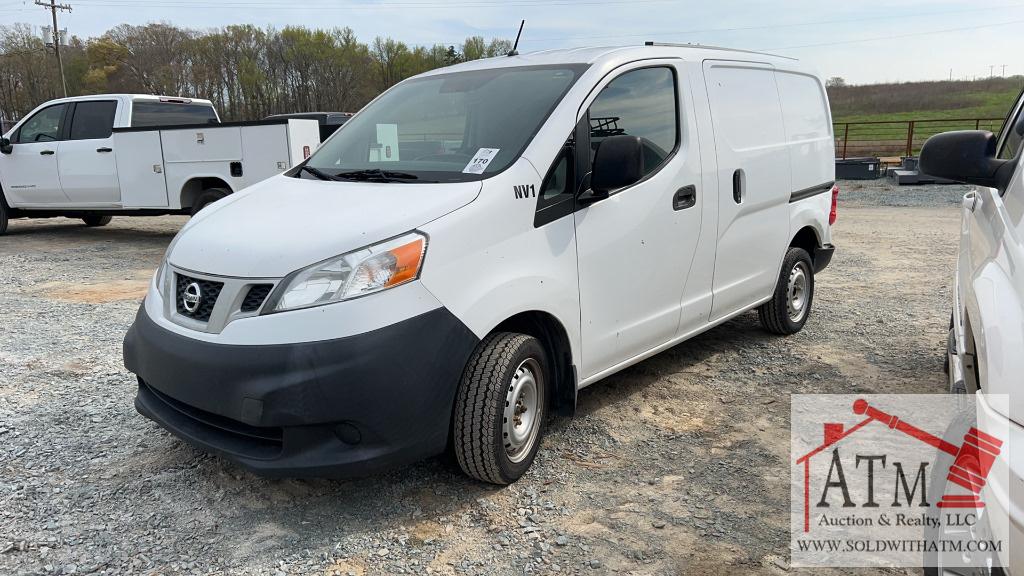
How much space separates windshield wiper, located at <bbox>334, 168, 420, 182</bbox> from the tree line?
5229 cm

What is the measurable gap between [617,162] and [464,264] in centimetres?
90

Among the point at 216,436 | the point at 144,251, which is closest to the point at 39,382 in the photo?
the point at 216,436

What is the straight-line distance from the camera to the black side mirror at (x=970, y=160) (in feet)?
8.36

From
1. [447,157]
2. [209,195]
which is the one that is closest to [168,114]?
[209,195]

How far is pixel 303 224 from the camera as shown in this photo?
9.64 feet

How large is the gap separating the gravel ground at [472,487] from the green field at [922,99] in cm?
4168

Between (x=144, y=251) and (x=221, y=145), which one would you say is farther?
(x=144, y=251)

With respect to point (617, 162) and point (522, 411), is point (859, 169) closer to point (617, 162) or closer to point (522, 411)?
point (617, 162)

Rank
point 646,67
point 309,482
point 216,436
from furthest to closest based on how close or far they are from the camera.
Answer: point 646,67 → point 309,482 → point 216,436

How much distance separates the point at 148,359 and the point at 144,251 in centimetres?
761

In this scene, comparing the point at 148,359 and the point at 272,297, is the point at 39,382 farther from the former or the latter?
the point at 272,297

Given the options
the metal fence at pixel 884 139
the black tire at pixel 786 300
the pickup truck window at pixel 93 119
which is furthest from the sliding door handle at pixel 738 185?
the metal fence at pixel 884 139

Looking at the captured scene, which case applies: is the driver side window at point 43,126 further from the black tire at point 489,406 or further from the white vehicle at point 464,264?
the black tire at point 489,406

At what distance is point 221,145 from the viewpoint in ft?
28.6
